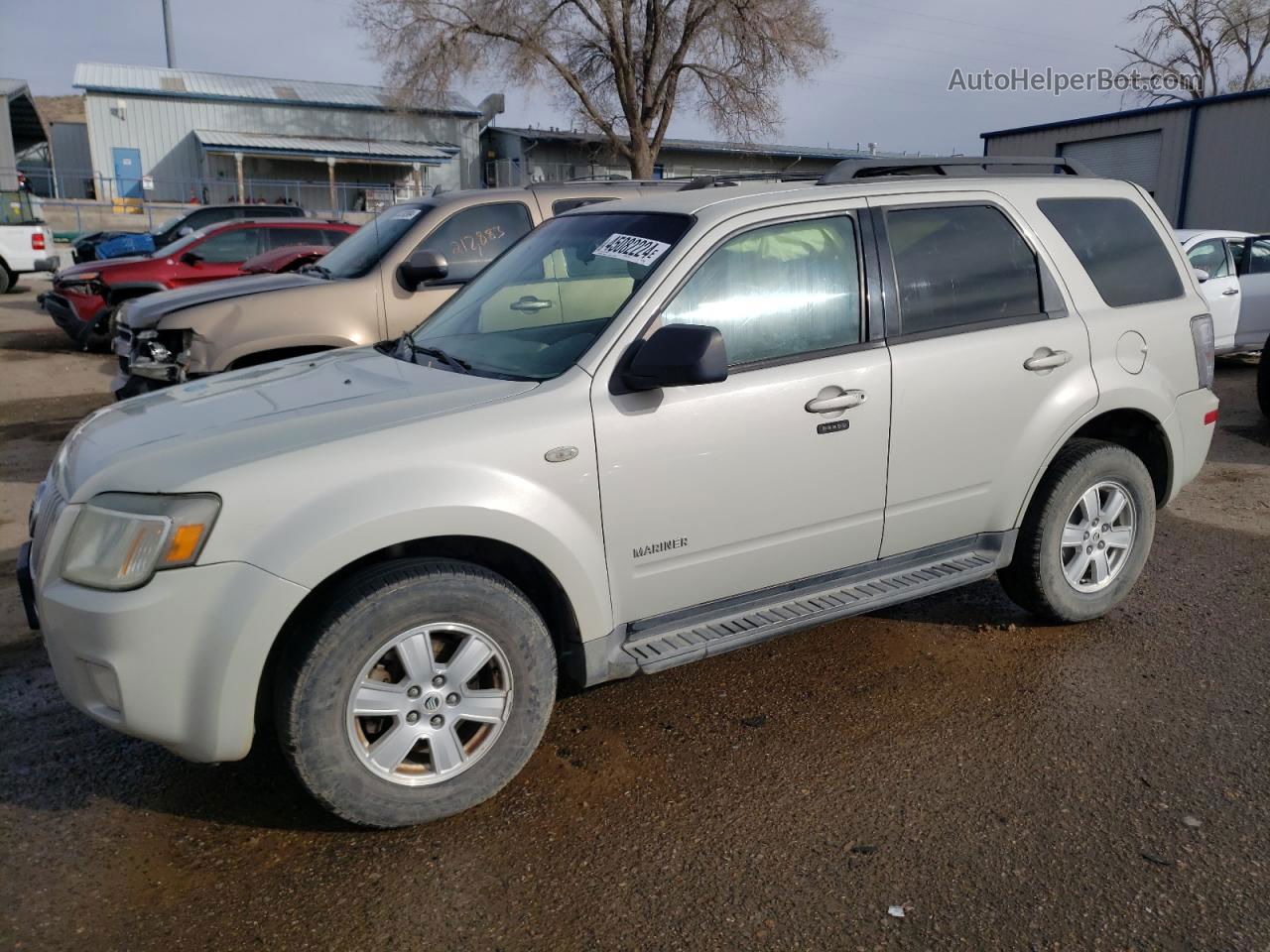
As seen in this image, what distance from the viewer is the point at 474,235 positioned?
24.3 ft

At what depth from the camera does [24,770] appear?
3539 millimetres

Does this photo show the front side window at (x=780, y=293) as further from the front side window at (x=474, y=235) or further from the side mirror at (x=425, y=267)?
the front side window at (x=474, y=235)

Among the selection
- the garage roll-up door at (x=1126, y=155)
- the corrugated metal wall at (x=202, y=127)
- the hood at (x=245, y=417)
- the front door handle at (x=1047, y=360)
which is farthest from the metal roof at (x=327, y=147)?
the front door handle at (x=1047, y=360)

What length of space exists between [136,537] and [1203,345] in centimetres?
441

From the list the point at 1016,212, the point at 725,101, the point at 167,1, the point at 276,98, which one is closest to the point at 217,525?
the point at 1016,212

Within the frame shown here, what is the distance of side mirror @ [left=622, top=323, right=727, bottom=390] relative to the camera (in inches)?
125

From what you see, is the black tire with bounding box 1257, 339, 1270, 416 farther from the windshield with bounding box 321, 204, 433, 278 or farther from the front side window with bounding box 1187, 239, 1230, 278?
the windshield with bounding box 321, 204, 433, 278

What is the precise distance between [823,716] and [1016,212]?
2.26 metres

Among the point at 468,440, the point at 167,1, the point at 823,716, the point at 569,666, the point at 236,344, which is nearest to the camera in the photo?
the point at 468,440

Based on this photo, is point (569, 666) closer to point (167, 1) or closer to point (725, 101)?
point (725, 101)

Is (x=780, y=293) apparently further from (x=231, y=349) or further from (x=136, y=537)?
(x=231, y=349)

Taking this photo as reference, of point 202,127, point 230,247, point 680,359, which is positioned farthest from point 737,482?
point 202,127

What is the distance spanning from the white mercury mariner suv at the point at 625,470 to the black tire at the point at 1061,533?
0.02 metres

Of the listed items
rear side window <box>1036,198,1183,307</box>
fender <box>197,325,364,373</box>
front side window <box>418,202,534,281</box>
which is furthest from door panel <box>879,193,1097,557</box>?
fender <box>197,325,364,373</box>
